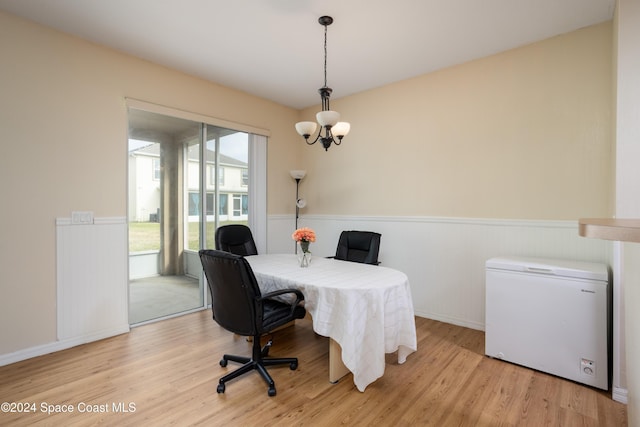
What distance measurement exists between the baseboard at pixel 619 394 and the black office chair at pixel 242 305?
7.14 ft

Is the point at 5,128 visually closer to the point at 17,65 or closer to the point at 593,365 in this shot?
the point at 17,65

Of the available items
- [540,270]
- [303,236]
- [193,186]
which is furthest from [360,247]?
[193,186]

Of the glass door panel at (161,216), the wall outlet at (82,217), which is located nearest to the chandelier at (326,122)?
the glass door panel at (161,216)

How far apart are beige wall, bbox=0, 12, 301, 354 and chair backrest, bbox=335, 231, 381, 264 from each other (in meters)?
2.42

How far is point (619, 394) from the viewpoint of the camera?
2055 millimetres

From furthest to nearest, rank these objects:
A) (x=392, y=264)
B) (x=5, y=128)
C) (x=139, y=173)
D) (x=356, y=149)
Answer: (x=356, y=149) < (x=392, y=264) < (x=139, y=173) < (x=5, y=128)

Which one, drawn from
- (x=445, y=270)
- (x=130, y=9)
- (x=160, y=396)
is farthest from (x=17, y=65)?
(x=445, y=270)

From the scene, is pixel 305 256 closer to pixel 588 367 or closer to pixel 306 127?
pixel 306 127

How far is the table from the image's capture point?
2.09 metres

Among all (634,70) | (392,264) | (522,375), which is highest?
(634,70)

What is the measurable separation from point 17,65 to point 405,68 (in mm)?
3686

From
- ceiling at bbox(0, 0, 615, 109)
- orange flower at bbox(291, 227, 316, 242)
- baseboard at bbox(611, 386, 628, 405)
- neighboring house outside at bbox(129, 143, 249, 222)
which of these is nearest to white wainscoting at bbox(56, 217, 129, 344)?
neighboring house outside at bbox(129, 143, 249, 222)

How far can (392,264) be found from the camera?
399 cm

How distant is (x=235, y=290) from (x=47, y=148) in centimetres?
228
